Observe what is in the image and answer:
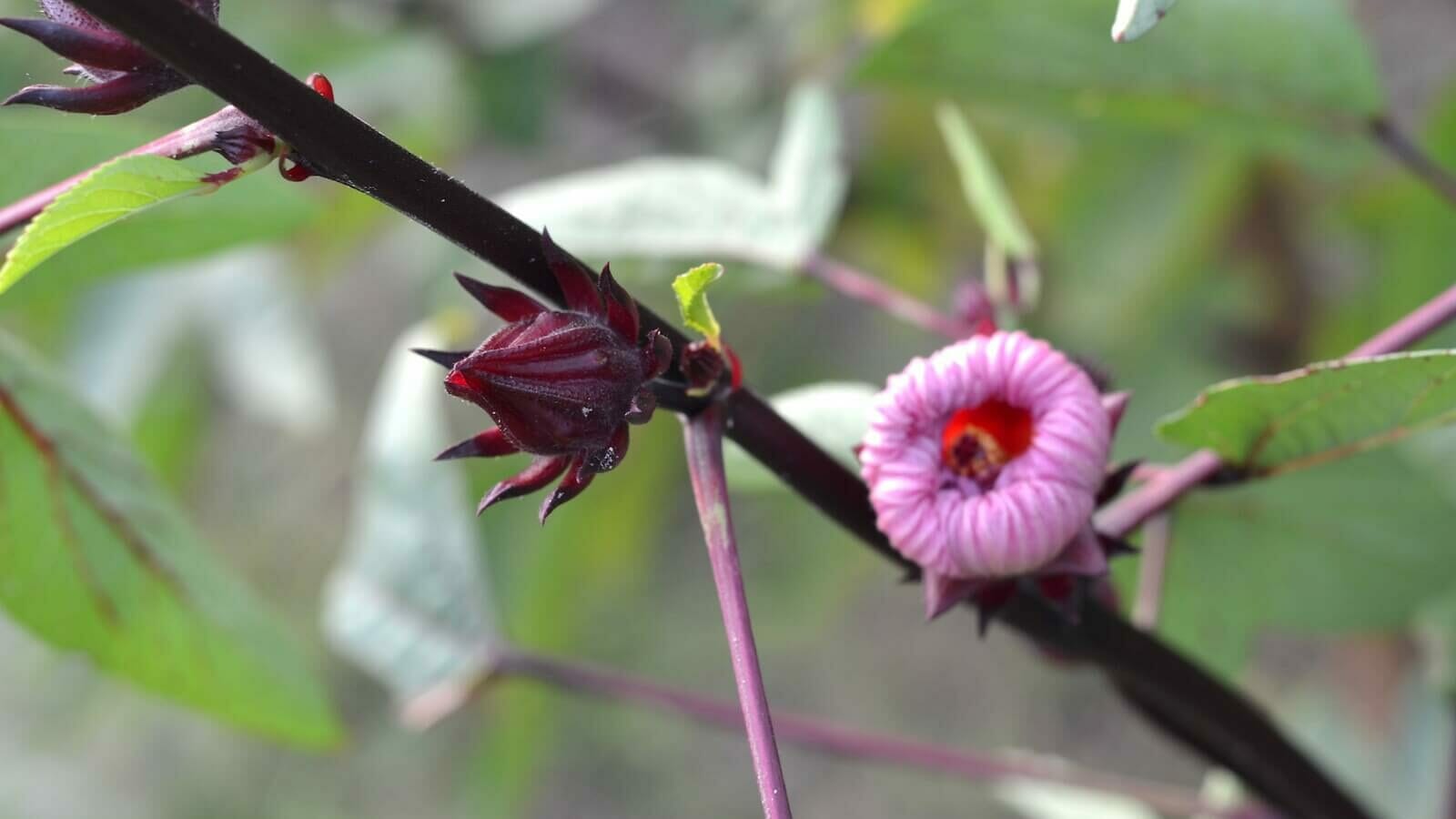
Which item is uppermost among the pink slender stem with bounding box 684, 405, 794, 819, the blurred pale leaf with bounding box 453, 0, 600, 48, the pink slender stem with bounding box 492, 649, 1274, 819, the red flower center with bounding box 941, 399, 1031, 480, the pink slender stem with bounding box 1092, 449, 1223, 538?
the blurred pale leaf with bounding box 453, 0, 600, 48

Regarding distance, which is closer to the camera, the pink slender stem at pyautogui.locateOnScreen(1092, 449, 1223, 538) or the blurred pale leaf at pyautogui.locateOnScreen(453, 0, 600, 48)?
the pink slender stem at pyautogui.locateOnScreen(1092, 449, 1223, 538)

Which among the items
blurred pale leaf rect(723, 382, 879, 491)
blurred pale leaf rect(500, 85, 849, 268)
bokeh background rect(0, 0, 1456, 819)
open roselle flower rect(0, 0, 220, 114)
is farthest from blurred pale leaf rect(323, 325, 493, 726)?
open roselle flower rect(0, 0, 220, 114)

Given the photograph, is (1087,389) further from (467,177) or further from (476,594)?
(467,177)

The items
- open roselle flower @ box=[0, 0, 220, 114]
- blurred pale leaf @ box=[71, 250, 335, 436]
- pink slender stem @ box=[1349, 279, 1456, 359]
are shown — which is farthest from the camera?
blurred pale leaf @ box=[71, 250, 335, 436]

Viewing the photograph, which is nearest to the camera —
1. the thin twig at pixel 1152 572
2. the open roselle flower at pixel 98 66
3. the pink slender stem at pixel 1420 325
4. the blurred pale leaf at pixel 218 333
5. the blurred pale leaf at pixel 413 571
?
the open roselle flower at pixel 98 66

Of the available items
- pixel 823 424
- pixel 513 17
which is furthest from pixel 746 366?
pixel 823 424

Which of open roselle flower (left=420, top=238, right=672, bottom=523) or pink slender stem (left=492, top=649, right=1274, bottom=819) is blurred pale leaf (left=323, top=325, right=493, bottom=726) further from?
open roselle flower (left=420, top=238, right=672, bottom=523)

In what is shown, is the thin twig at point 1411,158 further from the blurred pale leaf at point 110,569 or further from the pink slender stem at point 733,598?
the blurred pale leaf at point 110,569

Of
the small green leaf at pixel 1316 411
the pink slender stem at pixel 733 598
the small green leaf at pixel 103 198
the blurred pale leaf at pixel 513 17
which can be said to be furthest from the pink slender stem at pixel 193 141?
the blurred pale leaf at pixel 513 17
